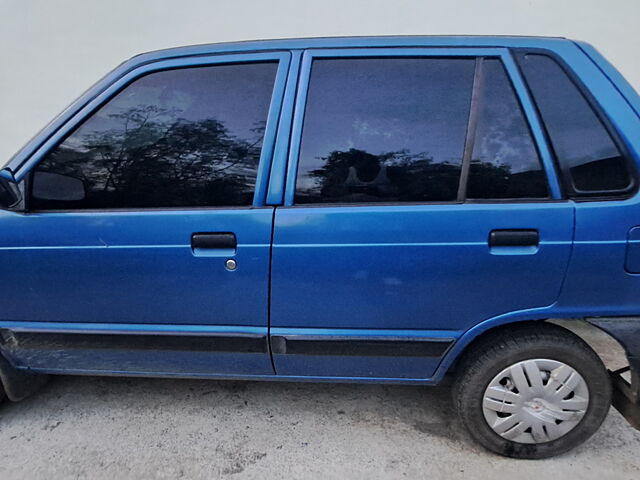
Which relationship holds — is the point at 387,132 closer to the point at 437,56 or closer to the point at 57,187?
the point at 437,56

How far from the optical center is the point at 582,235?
1512mm

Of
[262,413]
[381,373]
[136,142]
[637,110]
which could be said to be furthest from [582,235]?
[136,142]

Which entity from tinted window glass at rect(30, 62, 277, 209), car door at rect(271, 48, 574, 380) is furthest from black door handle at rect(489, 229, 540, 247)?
tinted window glass at rect(30, 62, 277, 209)

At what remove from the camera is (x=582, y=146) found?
1.53 metres

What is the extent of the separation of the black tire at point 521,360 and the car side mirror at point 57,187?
194 centimetres

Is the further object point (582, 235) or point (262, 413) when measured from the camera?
point (262, 413)

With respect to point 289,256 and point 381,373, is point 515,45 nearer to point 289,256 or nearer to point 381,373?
point 289,256

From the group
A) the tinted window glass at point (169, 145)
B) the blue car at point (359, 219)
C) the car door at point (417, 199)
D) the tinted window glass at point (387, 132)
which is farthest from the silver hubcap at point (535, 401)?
the tinted window glass at point (169, 145)

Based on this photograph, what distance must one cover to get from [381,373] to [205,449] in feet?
3.13

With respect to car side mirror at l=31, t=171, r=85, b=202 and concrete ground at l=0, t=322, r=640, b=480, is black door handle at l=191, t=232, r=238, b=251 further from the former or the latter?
concrete ground at l=0, t=322, r=640, b=480

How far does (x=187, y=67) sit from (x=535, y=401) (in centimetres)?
217

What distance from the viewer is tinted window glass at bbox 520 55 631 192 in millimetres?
1531

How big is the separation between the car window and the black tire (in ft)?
2.07

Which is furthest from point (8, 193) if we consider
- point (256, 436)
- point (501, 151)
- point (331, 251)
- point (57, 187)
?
point (501, 151)
